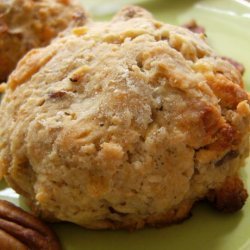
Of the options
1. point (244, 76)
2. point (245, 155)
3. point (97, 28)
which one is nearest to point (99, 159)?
point (245, 155)

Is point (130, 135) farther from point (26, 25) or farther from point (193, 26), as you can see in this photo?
point (193, 26)

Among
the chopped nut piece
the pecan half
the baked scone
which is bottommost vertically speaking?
the pecan half

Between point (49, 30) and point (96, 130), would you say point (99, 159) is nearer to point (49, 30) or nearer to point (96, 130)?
point (96, 130)

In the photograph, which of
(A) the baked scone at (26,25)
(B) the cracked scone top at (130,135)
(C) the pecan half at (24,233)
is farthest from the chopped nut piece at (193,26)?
(C) the pecan half at (24,233)

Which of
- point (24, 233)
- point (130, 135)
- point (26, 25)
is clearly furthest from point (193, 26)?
point (24, 233)

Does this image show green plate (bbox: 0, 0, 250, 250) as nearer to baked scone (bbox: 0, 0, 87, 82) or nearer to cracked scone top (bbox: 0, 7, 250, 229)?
cracked scone top (bbox: 0, 7, 250, 229)

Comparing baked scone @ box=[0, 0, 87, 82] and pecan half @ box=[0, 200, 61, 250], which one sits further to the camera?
baked scone @ box=[0, 0, 87, 82]

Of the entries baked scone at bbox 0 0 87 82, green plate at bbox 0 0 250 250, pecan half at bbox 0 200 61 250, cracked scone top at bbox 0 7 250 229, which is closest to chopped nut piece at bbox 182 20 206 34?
baked scone at bbox 0 0 87 82
